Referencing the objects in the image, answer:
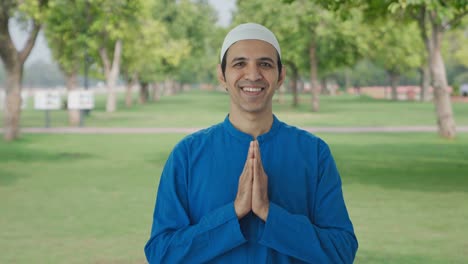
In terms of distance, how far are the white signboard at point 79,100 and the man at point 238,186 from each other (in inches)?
1155

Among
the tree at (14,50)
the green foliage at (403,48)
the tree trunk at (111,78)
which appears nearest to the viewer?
the tree at (14,50)

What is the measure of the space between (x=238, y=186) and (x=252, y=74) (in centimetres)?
43

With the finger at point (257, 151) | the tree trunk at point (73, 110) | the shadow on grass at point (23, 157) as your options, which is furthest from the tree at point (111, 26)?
the finger at point (257, 151)

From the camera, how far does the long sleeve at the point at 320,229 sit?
9.08 feet

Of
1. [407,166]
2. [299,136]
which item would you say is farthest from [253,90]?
[407,166]

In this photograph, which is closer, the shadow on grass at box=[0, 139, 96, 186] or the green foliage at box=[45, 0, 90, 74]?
the shadow on grass at box=[0, 139, 96, 186]

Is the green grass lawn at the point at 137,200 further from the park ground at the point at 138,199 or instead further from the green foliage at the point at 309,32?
the green foliage at the point at 309,32

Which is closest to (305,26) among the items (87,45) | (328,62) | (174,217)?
(328,62)

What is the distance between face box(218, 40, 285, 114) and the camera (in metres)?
2.92

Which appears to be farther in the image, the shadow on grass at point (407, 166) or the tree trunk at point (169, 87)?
the tree trunk at point (169, 87)

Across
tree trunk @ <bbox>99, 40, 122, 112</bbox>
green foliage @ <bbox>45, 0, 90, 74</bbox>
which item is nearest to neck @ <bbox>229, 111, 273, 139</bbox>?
green foliage @ <bbox>45, 0, 90, 74</bbox>

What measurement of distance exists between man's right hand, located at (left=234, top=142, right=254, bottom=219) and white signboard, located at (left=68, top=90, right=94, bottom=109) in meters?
29.6

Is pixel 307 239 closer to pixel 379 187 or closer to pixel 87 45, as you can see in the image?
pixel 379 187

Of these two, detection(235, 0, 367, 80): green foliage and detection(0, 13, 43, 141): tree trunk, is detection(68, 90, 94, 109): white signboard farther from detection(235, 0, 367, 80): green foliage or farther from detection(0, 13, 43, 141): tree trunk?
detection(235, 0, 367, 80): green foliage
